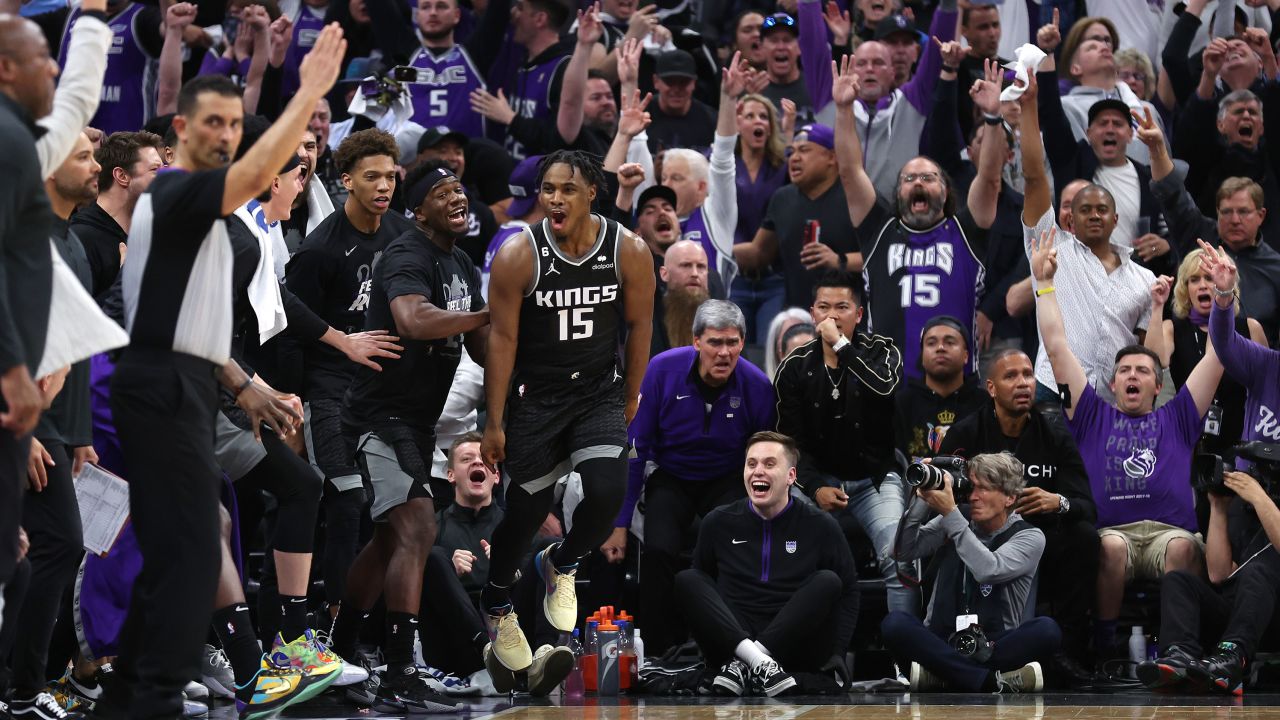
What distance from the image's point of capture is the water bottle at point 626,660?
8.44 meters

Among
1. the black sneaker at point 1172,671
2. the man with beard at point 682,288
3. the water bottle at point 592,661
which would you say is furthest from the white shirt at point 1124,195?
the water bottle at point 592,661

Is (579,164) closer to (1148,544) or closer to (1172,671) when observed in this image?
(1172,671)

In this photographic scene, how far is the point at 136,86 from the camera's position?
12.5 m

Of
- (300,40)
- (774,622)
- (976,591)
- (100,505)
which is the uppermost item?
(300,40)

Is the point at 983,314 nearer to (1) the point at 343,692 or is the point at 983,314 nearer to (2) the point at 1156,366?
(2) the point at 1156,366

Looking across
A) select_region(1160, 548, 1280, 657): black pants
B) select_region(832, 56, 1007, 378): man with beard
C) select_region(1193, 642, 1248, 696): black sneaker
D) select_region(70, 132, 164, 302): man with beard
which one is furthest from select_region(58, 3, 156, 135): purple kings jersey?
select_region(1193, 642, 1248, 696): black sneaker

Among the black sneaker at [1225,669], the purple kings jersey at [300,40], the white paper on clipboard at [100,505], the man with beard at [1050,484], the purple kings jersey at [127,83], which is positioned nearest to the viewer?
the white paper on clipboard at [100,505]

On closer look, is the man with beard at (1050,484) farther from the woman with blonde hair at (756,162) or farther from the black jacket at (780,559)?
the woman with blonde hair at (756,162)

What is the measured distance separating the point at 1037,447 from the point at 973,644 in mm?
1311

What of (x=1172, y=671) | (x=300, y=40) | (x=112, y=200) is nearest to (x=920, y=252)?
(x=1172, y=671)

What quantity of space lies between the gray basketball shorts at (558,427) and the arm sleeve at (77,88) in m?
2.65

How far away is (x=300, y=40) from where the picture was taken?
13023 millimetres

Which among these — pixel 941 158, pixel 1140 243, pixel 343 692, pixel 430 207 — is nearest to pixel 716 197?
pixel 941 158

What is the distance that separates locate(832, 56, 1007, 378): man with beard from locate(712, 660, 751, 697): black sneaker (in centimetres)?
248
